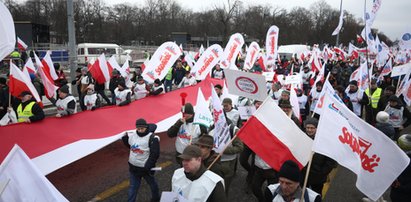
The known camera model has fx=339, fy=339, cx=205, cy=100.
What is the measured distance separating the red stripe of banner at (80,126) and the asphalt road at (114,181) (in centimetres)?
68

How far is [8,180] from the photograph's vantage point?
284 centimetres

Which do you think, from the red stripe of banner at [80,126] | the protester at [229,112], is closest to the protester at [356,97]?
the protester at [229,112]

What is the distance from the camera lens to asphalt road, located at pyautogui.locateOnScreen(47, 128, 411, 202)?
543cm

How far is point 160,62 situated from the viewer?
30.6ft

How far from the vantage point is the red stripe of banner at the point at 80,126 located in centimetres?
521

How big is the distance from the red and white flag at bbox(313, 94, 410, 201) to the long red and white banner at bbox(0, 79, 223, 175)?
3977 millimetres

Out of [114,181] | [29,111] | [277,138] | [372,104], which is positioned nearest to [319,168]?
[277,138]

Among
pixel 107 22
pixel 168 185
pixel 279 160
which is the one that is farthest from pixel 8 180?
pixel 107 22

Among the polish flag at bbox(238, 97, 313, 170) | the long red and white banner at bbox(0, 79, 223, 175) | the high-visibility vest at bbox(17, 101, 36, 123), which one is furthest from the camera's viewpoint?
the high-visibility vest at bbox(17, 101, 36, 123)

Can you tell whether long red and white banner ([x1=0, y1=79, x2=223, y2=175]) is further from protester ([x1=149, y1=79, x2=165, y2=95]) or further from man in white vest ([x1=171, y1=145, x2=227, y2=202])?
man in white vest ([x1=171, y1=145, x2=227, y2=202])

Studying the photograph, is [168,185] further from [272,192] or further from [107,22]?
[107,22]

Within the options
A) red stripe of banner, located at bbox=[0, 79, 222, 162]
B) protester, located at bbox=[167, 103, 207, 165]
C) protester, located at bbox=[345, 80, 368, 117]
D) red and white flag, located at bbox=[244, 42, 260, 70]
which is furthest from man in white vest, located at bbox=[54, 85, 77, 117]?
red and white flag, located at bbox=[244, 42, 260, 70]

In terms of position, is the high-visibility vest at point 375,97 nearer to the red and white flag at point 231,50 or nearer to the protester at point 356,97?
the protester at point 356,97

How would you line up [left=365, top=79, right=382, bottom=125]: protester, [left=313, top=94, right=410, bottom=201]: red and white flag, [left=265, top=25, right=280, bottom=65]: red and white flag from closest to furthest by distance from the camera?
[left=313, top=94, right=410, bottom=201]: red and white flag, [left=365, top=79, right=382, bottom=125]: protester, [left=265, top=25, right=280, bottom=65]: red and white flag
